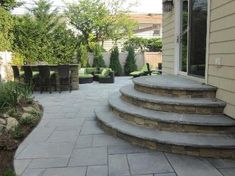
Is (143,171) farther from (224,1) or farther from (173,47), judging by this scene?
(173,47)

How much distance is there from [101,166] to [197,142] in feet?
3.87

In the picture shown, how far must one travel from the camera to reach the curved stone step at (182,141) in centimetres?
310

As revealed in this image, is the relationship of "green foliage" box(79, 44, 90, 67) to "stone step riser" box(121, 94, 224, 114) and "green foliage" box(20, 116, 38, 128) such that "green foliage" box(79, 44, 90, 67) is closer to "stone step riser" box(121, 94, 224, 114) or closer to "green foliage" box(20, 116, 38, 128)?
"green foliage" box(20, 116, 38, 128)

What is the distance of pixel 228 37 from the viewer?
362cm

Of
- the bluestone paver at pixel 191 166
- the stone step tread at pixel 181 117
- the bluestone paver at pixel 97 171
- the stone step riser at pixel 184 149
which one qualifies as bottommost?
the bluestone paver at pixel 97 171

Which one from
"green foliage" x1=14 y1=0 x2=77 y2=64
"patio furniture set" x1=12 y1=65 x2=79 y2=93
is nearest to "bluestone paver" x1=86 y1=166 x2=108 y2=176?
"patio furniture set" x1=12 y1=65 x2=79 y2=93

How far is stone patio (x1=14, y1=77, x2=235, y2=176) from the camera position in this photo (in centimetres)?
284

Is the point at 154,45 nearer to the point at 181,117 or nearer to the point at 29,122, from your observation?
the point at 29,122

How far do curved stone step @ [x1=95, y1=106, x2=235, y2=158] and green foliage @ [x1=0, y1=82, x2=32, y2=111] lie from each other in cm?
249

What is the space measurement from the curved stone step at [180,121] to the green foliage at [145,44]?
12.6 metres

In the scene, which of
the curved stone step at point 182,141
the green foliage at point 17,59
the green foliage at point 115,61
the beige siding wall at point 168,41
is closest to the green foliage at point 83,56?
the green foliage at point 115,61

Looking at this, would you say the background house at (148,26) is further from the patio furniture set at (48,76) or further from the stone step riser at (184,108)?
the stone step riser at (184,108)

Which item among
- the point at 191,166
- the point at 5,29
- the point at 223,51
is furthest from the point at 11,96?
the point at 5,29

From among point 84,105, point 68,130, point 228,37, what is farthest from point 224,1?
point 84,105
